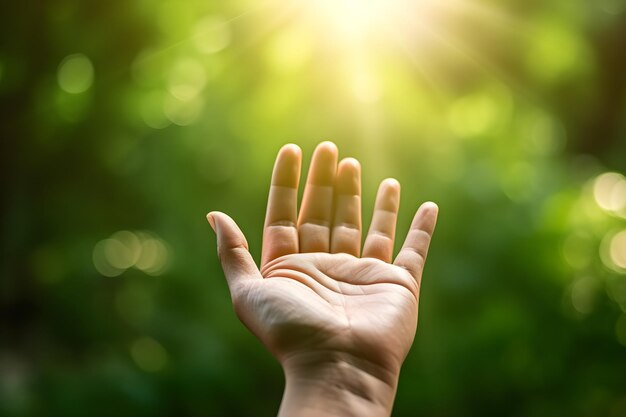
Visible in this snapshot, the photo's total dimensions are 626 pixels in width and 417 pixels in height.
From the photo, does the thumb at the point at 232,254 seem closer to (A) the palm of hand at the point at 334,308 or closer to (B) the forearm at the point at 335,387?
(A) the palm of hand at the point at 334,308

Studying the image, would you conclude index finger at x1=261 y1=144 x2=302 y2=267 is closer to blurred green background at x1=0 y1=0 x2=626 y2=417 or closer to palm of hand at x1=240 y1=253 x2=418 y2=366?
palm of hand at x1=240 y1=253 x2=418 y2=366

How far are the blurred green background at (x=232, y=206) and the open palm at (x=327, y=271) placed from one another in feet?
4.58

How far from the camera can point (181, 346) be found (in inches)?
104

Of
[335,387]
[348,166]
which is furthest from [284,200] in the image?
[335,387]

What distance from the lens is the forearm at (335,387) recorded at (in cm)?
96

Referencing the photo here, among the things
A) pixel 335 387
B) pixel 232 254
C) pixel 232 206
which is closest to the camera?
pixel 335 387

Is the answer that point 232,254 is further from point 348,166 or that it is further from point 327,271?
point 348,166

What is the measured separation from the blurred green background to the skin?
4.60 ft

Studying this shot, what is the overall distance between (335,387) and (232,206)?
187cm

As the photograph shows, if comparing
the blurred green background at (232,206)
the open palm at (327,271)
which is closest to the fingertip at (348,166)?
the open palm at (327,271)

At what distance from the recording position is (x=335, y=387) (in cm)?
97

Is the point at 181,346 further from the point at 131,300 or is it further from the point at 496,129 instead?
the point at 496,129

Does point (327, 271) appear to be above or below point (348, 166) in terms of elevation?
below

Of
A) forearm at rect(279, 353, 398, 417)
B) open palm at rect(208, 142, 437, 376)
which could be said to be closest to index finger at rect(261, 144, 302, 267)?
open palm at rect(208, 142, 437, 376)
